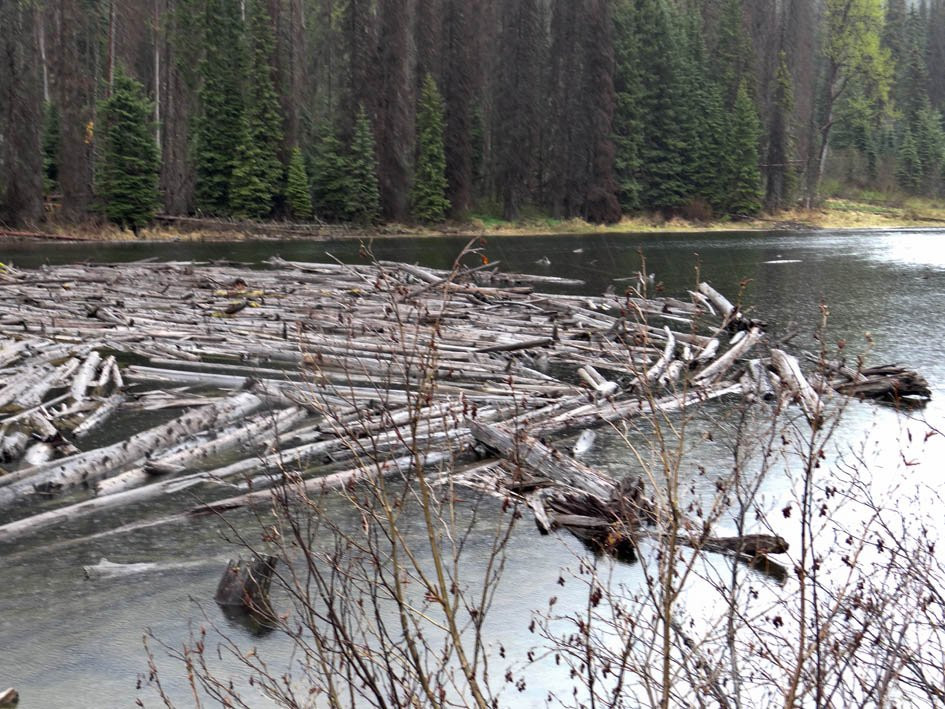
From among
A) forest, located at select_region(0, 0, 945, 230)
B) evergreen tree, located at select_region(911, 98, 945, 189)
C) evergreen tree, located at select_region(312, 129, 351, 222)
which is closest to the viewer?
forest, located at select_region(0, 0, 945, 230)

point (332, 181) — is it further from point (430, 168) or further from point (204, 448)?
point (204, 448)

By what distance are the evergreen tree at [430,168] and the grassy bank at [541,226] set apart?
3.41 feet

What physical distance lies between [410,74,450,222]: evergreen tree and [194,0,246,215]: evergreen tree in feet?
31.1

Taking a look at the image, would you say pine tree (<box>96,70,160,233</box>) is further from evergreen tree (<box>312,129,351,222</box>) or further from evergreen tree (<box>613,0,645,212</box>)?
evergreen tree (<box>613,0,645,212</box>)

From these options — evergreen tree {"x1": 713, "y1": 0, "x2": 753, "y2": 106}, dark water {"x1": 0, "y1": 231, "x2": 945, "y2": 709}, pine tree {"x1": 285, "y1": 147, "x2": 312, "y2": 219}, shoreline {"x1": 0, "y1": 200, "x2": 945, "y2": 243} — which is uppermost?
evergreen tree {"x1": 713, "y1": 0, "x2": 753, "y2": 106}

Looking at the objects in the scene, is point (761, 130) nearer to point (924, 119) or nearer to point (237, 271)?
point (924, 119)

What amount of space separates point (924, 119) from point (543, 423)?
264ft

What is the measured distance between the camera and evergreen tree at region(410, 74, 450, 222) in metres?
55.4

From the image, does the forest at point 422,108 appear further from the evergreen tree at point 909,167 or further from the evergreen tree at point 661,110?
the evergreen tree at point 909,167

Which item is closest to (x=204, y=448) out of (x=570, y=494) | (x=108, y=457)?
(x=108, y=457)

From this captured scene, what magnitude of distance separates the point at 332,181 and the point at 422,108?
7.18 meters

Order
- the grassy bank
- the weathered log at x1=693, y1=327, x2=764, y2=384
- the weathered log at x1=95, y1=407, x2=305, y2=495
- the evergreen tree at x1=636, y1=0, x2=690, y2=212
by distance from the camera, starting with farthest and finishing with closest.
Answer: the evergreen tree at x1=636, y1=0, x2=690, y2=212 → the grassy bank → the weathered log at x1=693, y1=327, x2=764, y2=384 → the weathered log at x1=95, y1=407, x2=305, y2=495

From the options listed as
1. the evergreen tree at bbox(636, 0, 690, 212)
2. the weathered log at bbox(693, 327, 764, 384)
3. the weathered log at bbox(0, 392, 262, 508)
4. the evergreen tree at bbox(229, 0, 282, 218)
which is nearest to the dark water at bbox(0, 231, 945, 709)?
the weathered log at bbox(0, 392, 262, 508)

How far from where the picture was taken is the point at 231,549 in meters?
8.84
